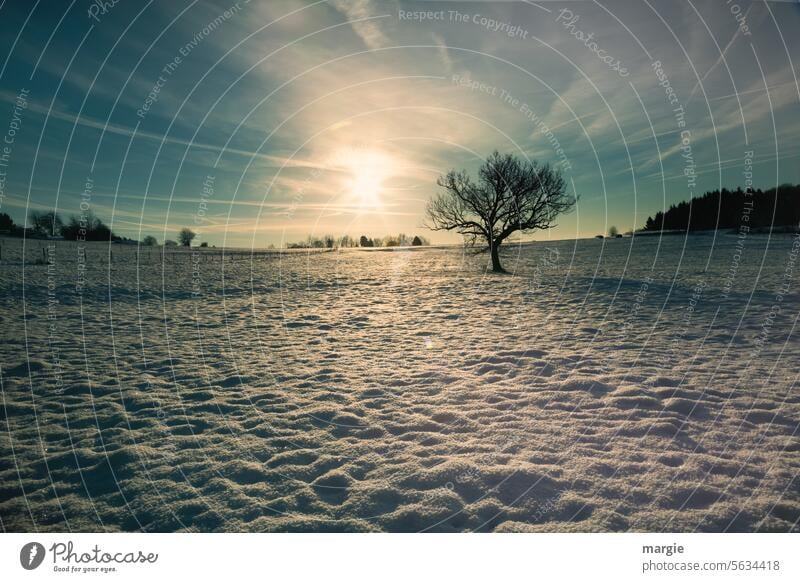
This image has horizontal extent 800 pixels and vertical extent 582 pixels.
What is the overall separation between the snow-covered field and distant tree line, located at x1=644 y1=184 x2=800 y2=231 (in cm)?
3076

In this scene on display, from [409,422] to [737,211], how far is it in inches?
2328

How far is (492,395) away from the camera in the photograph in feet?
23.3

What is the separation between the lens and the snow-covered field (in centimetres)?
448

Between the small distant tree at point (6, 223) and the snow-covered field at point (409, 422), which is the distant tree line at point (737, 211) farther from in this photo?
the small distant tree at point (6, 223)

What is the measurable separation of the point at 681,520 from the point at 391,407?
3.99 meters

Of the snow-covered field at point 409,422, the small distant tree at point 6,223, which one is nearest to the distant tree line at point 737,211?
the snow-covered field at point 409,422

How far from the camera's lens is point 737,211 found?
48.4 metres

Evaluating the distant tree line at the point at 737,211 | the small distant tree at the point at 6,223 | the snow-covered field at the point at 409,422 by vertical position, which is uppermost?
the distant tree line at the point at 737,211

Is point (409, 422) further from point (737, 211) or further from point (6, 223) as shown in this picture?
point (737, 211)

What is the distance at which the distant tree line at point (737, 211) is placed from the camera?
119 feet

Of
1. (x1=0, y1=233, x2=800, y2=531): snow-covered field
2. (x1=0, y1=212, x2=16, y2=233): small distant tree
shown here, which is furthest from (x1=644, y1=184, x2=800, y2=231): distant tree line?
(x1=0, y1=212, x2=16, y2=233): small distant tree

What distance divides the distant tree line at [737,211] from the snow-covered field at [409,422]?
30758 mm
